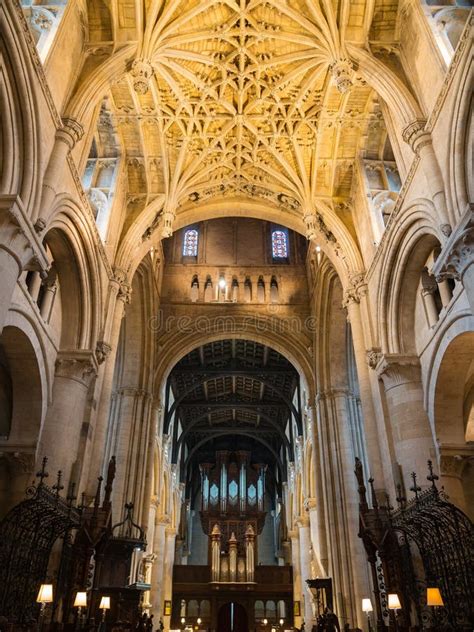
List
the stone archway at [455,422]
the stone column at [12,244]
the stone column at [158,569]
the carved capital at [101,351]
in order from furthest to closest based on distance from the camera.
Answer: the stone column at [158,569] < the carved capital at [101,351] < the stone archway at [455,422] < the stone column at [12,244]

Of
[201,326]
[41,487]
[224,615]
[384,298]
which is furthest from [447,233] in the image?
[224,615]

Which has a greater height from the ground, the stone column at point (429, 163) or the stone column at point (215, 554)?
the stone column at point (429, 163)

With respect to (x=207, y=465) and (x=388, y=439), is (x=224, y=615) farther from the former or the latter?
(x=388, y=439)

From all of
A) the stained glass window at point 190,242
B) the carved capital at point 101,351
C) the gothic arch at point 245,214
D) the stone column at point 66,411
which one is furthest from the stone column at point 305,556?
the stone column at point 66,411

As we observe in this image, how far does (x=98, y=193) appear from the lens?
51.2ft

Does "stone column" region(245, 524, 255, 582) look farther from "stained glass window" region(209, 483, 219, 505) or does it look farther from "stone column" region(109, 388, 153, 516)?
"stone column" region(109, 388, 153, 516)

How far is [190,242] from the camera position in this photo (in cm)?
2619

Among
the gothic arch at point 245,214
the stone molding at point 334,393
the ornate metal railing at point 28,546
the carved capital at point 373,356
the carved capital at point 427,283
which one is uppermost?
the gothic arch at point 245,214

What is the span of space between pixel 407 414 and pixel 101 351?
744 centimetres

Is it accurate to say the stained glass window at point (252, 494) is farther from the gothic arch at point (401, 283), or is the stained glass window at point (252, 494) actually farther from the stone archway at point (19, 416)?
the stone archway at point (19, 416)

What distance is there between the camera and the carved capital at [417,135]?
11.0 m

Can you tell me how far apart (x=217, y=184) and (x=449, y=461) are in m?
11.5

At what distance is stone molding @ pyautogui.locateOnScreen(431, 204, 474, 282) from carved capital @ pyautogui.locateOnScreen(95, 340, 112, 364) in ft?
26.6

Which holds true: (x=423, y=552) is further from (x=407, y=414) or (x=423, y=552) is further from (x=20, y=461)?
(x=20, y=461)
